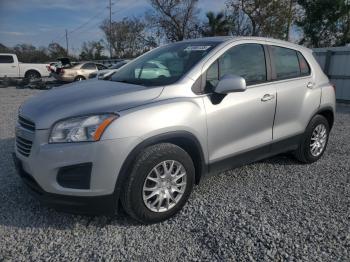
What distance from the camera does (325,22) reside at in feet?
73.0

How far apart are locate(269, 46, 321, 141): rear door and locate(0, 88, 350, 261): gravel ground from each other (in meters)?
0.69

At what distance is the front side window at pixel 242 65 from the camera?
3.23 metres

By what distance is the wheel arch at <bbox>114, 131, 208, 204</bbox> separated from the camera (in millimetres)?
2602

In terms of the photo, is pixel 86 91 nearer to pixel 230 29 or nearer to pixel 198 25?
pixel 230 29

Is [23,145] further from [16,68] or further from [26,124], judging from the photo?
[16,68]

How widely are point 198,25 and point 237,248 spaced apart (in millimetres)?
29909

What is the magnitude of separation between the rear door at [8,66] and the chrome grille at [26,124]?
1943 cm

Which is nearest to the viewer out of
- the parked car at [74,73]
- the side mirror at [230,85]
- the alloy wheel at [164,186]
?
the alloy wheel at [164,186]

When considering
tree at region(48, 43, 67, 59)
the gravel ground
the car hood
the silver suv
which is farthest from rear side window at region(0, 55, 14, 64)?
tree at region(48, 43, 67, 59)

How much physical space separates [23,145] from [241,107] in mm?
2142

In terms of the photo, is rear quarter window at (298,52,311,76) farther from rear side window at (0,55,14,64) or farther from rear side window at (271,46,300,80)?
rear side window at (0,55,14,64)

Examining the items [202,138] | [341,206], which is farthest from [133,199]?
[341,206]

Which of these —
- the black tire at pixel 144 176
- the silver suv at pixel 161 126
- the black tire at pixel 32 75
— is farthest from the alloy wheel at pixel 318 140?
the black tire at pixel 32 75

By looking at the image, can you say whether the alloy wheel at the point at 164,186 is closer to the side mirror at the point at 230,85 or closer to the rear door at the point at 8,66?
the side mirror at the point at 230,85
